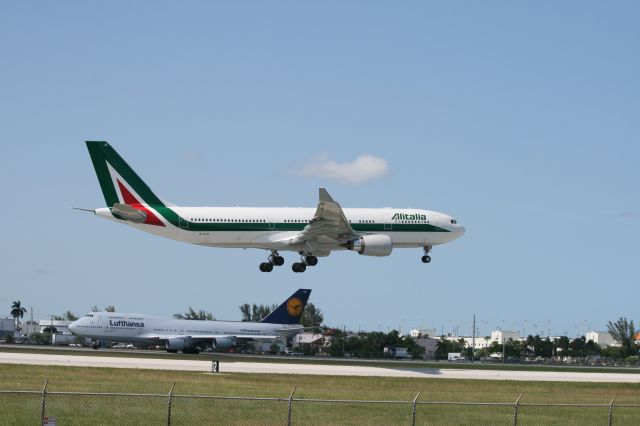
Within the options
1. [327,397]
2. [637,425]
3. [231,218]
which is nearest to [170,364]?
[231,218]

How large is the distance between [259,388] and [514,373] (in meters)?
26.3

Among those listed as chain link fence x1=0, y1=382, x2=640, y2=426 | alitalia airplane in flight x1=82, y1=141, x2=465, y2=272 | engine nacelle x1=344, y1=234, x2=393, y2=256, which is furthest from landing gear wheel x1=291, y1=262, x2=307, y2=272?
chain link fence x1=0, y1=382, x2=640, y2=426

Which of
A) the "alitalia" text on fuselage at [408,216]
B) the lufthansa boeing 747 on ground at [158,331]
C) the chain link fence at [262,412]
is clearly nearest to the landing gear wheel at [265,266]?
the "alitalia" text on fuselage at [408,216]

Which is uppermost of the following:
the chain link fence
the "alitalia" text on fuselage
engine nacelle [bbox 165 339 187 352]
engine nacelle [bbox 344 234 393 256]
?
the "alitalia" text on fuselage

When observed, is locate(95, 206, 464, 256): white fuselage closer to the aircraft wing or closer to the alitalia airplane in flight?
the alitalia airplane in flight

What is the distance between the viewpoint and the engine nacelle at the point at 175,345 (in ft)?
285

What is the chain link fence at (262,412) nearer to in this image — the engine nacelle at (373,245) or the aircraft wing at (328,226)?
the aircraft wing at (328,226)

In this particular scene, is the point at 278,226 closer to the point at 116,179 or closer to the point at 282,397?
the point at 116,179

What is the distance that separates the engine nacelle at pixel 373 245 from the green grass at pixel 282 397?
57.1 ft

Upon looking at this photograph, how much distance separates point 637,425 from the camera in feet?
120

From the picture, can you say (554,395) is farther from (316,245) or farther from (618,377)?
(316,245)

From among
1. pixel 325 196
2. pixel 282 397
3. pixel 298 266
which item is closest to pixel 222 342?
pixel 298 266

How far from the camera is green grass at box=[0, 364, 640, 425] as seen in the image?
32.1m

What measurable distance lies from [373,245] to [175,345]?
25717mm
